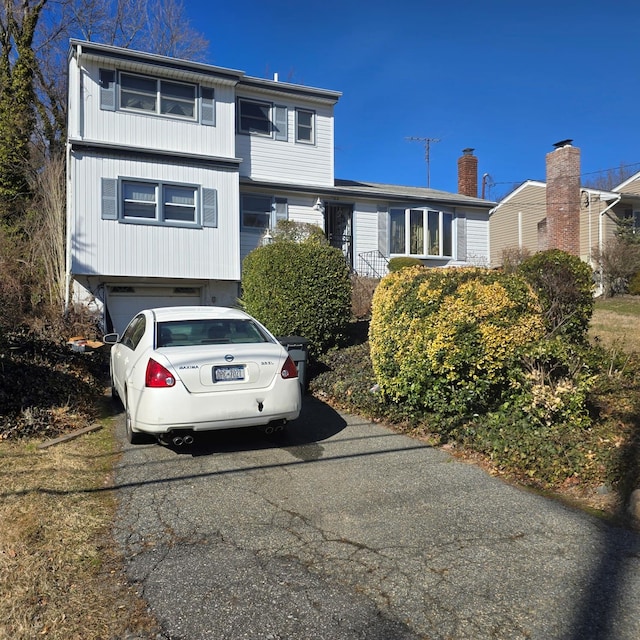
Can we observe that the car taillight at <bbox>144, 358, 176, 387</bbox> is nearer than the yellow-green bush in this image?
Yes

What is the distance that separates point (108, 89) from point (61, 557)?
14763 millimetres

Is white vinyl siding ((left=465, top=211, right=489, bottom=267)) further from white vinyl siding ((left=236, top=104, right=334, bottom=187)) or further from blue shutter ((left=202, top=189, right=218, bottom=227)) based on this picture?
blue shutter ((left=202, top=189, right=218, bottom=227))

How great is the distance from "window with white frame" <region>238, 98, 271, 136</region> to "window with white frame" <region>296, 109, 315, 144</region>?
111 cm

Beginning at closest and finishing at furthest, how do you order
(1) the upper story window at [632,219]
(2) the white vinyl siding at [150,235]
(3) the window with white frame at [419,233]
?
(2) the white vinyl siding at [150,235]
(3) the window with white frame at [419,233]
(1) the upper story window at [632,219]

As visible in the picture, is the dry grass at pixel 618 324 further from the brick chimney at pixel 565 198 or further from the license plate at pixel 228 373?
the license plate at pixel 228 373

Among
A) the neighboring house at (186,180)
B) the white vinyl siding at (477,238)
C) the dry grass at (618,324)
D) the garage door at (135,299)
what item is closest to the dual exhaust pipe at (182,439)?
the dry grass at (618,324)

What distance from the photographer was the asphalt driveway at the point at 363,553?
2830 mm

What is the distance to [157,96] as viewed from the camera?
15797 mm

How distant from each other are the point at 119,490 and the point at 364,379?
4298 mm

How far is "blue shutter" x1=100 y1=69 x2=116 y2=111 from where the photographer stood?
593 inches

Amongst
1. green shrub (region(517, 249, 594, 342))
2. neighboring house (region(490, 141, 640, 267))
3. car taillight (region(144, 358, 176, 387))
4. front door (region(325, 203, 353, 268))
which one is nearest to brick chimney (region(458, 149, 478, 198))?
neighboring house (region(490, 141, 640, 267))

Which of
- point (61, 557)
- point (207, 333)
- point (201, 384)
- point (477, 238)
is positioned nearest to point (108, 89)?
point (207, 333)

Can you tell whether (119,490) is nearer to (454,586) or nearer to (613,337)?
(454,586)

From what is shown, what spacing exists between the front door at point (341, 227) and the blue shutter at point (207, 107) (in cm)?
503
